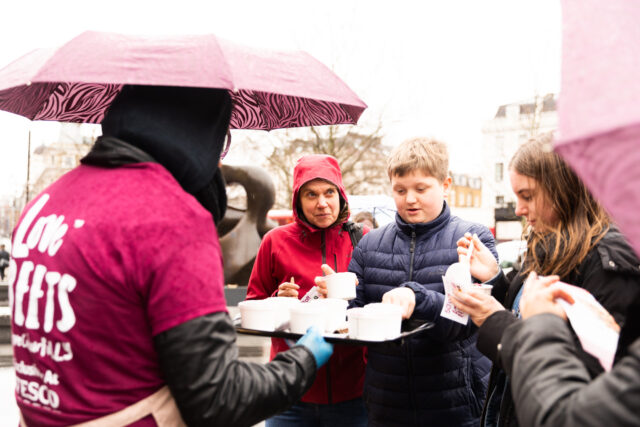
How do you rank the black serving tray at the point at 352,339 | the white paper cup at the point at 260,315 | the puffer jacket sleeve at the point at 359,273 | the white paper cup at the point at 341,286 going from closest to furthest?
the black serving tray at the point at 352,339 < the white paper cup at the point at 260,315 < the white paper cup at the point at 341,286 < the puffer jacket sleeve at the point at 359,273

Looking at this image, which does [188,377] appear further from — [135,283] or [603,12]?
[603,12]

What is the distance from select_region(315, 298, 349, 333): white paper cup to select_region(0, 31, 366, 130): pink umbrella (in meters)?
0.86

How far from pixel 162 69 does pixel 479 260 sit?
1677mm

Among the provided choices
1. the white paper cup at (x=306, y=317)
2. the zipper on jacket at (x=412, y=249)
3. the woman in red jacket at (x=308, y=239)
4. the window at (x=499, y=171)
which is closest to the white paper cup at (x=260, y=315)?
the white paper cup at (x=306, y=317)

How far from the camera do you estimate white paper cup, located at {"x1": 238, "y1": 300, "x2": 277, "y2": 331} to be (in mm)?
2488

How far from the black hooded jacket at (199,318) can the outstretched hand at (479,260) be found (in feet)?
3.39

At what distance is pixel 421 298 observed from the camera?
8.50 ft

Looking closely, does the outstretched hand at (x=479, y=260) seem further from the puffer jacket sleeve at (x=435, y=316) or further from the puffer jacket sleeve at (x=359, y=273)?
the puffer jacket sleeve at (x=359, y=273)

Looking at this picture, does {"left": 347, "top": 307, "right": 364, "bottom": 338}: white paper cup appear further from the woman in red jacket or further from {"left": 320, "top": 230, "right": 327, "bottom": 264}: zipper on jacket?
{"left": 320, "top": 230, "right": 327, "bottom": 264}: zipper on jacket

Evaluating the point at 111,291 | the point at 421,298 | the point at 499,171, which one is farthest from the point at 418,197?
the point at 499,171

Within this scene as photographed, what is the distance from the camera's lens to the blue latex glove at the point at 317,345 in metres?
2.00

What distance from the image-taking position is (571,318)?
5.24 feet

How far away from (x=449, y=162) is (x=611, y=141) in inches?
78.8

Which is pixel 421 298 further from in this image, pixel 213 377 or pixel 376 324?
pixel 213 377
